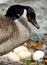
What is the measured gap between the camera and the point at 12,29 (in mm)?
5320

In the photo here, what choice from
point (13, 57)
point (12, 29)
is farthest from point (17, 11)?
point (13, 57)

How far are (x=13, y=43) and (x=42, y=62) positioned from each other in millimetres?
710

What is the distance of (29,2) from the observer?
9695 mm

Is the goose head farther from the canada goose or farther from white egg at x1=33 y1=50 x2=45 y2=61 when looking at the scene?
white egg at x1=33 y1=50 x2=45 y2=61

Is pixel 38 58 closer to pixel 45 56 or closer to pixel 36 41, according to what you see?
pixel 45 56

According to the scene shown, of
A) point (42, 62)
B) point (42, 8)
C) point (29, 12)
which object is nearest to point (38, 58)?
point (42, 62)

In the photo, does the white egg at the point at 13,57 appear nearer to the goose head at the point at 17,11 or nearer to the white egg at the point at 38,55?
the white egg at the point at 38,55

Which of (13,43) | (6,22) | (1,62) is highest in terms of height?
(6,22)

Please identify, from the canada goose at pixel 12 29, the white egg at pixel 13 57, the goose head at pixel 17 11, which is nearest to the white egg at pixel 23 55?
the white egg at pixel 13 57

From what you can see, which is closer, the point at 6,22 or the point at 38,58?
the point at 6,22

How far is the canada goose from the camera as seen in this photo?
5238 mm

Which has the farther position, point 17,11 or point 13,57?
point 13,57

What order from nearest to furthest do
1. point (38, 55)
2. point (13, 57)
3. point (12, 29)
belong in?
point (12, 29)
point (13, 57)
point (38, 55)

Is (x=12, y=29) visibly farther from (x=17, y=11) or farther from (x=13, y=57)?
(x=13, y=57)
